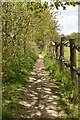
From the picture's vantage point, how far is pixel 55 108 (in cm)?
532

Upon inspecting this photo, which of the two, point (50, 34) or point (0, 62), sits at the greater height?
point (0, 62)

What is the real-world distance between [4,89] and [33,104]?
4.44ft

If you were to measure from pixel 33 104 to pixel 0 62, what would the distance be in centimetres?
213

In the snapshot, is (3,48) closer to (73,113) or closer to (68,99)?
(68,99)

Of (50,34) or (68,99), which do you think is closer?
(68,99)

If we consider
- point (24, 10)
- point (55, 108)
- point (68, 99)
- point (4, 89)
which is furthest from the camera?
point (24, 10)

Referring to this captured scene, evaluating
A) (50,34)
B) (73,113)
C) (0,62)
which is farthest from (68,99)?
(50,34)

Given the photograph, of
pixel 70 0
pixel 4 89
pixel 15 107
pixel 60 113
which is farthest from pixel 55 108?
pixel 70 0

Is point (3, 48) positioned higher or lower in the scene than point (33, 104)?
higher

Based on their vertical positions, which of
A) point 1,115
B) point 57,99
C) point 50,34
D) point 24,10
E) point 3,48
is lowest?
→ point 50,34

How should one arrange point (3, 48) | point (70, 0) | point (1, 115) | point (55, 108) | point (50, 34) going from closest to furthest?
point (70, 0)
point (1, 115)
point (55, 108)
point (3, 48)
point (50, 34)

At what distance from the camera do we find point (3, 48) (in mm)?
7168

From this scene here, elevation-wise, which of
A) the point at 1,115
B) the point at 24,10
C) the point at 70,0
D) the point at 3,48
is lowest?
the point at 1,115

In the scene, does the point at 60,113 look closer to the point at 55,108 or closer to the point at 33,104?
the point at 55,108
